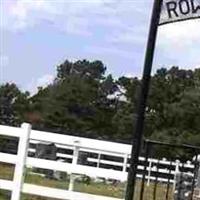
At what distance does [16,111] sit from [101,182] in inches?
2248

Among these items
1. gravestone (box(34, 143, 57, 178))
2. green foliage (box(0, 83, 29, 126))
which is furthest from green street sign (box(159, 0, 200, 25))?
green foliage (box(0, 83, 29, 126))

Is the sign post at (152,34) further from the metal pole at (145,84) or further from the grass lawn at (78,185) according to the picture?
the grass lawn at (78,185)

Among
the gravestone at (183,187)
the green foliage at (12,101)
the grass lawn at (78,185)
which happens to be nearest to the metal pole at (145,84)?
the gravestone at (183,187)

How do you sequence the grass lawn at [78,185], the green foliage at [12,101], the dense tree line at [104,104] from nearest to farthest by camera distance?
the grass lawn at [78,185] → the dense tree line at [104,104] → the green foliage at [12,101]

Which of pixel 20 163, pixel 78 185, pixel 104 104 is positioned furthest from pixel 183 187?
pixel 104 104

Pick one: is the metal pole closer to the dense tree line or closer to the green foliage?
the dense tree line

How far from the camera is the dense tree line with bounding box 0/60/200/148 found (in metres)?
68.2

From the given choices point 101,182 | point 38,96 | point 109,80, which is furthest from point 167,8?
point 109,80

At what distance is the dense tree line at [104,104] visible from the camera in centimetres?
6825

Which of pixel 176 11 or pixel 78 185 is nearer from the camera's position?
pixel 176 11

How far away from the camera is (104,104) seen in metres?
91.2

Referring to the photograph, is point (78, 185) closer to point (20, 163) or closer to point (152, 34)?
point (20, 163)

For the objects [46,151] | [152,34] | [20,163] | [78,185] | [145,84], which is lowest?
[78,185]

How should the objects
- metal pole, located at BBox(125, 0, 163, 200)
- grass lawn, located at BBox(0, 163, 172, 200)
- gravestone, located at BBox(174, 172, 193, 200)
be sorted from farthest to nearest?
1. grass lawn, located at BBox(0, 163, 172, 200)
2. gravestone, located at BBox(174, 172, 193, 200)
3. metal pole, located at BBox(125, 0, 163, 200)
